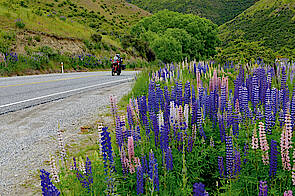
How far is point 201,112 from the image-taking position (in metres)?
3.40

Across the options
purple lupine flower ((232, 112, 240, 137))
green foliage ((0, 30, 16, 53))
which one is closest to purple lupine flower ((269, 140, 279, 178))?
purple lupine flower ((232, 112, 240, 137))

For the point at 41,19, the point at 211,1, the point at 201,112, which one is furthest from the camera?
the point at 211,1

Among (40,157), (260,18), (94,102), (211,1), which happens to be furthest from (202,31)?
(211,1)

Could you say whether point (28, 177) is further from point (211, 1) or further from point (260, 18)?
point (211, 1)

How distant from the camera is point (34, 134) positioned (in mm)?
5238

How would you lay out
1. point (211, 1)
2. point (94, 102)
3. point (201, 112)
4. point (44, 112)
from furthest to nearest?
point (211, 1) < point (94, 102) < point (44, 112) < point (201, 112)

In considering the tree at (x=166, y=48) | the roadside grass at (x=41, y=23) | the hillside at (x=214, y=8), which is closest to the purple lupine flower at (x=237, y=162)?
the roadside grass at (x=41, y=23)

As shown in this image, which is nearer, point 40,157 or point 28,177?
point 28,177

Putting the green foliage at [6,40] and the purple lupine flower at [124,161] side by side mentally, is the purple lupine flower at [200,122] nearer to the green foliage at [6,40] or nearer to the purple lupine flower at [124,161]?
the purple lupine flower at [124,161]

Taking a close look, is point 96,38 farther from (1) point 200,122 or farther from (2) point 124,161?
(2) point 124,161

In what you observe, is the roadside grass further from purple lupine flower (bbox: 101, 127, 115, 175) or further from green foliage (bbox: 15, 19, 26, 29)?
purple lupine flower (bbox: 101, 127, 115, 175)

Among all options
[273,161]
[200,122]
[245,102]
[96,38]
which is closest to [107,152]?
[200,122]

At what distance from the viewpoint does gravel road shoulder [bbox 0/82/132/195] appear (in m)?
3.54

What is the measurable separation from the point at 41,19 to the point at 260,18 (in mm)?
75635
